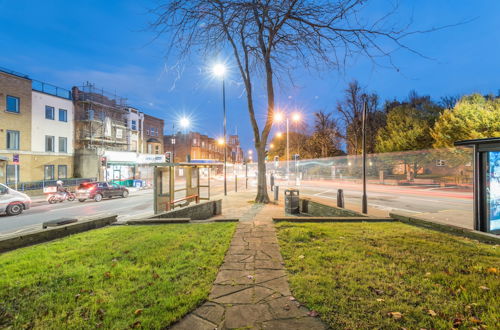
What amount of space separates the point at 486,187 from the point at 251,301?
6650 millimetres

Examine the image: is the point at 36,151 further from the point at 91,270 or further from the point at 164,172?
the point at 91,270

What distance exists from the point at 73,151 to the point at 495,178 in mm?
36594

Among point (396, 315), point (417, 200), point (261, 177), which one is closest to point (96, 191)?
point (261, 177)

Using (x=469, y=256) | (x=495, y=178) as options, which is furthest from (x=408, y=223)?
(x=469, y=256)

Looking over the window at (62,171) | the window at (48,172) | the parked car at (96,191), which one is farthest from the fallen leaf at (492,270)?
the window at (62,171)

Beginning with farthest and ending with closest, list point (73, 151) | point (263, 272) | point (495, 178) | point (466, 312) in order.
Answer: point (73, 151) < point (495, 178) < point (263, 272) < point (466, 312)

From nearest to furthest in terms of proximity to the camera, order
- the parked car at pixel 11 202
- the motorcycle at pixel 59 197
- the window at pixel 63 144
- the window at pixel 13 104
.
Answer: the parked car at pixel 11 202 < the motorcycle at pixel 59 197 < the window at pixel 13 104 < the window at pixel 63 144

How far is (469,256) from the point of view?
4.38 meters

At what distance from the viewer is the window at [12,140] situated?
903 inches

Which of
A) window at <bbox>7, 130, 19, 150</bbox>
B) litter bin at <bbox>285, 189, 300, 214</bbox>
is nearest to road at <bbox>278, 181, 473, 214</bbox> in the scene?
litter bin at <bbox>285, 189, 300, 214</bbox>

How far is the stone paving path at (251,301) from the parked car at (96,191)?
18137 millimetres

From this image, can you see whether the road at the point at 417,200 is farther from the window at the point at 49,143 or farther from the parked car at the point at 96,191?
the window at the point at 49,143

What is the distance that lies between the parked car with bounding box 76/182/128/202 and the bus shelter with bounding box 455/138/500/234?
21.9 meters

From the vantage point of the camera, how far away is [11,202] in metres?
12.5
